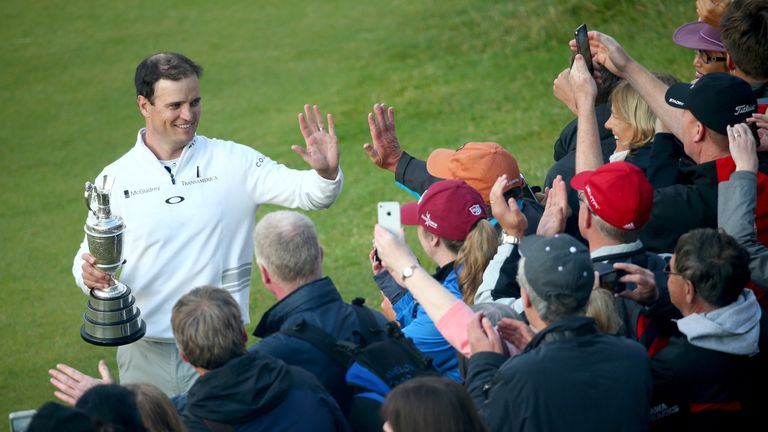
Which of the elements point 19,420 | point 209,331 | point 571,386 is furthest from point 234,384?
point 571,386

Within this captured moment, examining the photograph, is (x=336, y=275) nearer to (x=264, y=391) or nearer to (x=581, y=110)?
(x=581, y=110)

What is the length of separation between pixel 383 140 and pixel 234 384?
9.61ft

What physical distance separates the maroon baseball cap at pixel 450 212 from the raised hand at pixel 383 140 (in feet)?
4.06

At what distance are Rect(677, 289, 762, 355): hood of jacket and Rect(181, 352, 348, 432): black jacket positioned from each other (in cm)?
152

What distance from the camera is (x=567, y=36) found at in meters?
16.6

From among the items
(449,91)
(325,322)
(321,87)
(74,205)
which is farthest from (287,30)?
(325,322)

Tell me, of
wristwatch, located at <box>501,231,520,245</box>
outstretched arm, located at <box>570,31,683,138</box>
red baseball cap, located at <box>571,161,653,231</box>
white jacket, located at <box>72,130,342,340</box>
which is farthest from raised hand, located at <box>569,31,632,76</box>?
white jacket, located at <box>72,130,342,340</box>

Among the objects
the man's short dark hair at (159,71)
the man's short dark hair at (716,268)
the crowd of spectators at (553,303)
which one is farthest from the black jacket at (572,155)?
the man's short dark hair at (159,71)

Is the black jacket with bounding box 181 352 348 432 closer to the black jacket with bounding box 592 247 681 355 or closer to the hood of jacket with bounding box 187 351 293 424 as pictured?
the hood of jacket with bounding box 187 351 293 424

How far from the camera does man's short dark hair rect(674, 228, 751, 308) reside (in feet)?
14.5

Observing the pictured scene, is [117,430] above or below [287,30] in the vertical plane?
below

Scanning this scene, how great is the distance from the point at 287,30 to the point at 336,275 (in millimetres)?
10238

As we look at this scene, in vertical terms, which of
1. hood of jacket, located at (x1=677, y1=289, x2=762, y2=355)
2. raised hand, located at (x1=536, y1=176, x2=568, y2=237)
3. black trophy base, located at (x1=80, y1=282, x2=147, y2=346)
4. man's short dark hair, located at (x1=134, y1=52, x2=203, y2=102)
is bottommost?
hood of jacket, located at (x1=677, y1=289, x2=762, y2=355)

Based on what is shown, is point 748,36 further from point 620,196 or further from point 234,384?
point 234,384
